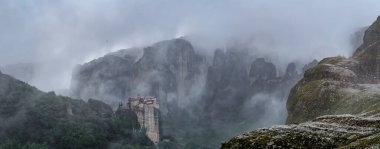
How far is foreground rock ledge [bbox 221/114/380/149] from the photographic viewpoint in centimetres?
3472

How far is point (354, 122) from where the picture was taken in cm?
4025

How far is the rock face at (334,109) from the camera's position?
35.4m

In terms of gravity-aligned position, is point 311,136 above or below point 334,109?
below

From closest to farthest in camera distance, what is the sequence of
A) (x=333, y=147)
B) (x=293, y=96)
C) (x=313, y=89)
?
(x=333, y=147)
(x=313, y=89)
(x=293, y=96)

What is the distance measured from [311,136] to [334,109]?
67.0 metres

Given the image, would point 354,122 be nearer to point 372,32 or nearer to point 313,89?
point 313,89

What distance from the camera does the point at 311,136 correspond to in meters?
36.0

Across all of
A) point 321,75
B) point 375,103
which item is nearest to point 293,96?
point 321,75

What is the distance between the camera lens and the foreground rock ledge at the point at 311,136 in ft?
114

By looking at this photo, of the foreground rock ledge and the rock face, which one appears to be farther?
the rock face

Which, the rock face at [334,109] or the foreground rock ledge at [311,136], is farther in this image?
the rock face at [334,109]

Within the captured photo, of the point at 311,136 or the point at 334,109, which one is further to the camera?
the point at 334,109

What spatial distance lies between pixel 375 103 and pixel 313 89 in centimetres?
3402

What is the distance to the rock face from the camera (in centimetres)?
3538
